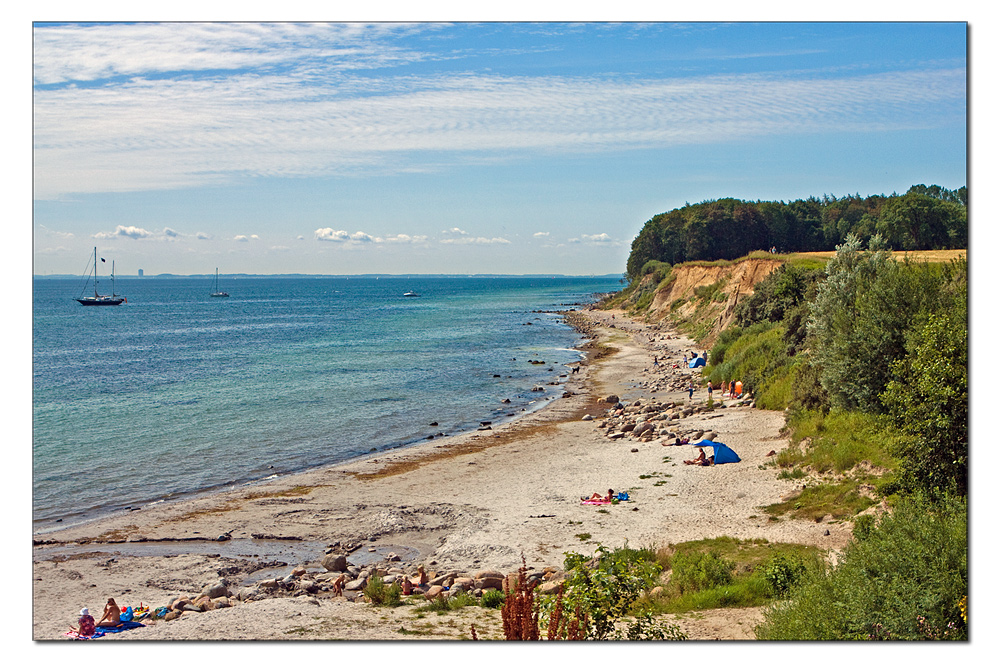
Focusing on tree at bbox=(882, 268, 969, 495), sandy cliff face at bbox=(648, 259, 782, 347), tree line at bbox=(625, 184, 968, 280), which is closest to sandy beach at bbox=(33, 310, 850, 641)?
tree at bbox=(882, 268, 969, 495)

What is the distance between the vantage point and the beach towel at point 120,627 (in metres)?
12.9

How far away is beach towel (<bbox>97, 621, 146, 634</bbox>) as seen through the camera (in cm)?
1285

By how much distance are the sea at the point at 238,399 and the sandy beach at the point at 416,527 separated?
11.2ft

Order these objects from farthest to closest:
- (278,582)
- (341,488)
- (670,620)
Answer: (341,488) < (278,582) < (670,620)

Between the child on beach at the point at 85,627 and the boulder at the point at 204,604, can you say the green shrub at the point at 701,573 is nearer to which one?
the boulder at the point at 204,604

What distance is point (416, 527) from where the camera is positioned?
20750mm

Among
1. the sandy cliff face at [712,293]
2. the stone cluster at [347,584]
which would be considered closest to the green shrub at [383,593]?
the stone cluster at [347,584]

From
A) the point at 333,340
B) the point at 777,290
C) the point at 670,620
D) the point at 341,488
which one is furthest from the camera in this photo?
the point at 333,340

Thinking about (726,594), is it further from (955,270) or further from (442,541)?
(955,270)

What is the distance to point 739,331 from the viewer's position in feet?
153

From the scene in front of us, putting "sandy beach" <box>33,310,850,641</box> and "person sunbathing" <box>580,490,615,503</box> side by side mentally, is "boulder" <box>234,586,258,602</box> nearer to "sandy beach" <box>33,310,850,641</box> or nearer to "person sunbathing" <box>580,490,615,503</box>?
"sandy beach" <box>33,310,850,641</box>

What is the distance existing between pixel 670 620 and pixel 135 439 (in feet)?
93.0

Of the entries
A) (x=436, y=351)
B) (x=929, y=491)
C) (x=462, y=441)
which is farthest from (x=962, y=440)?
(x=436, y=351)

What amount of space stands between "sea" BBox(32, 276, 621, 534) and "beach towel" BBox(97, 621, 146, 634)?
21.4ft
